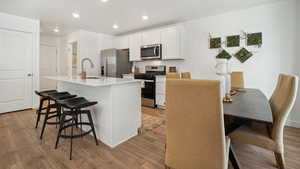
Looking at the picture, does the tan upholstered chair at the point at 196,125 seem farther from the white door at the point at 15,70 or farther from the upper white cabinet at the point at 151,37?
the white door at the point at 15,70

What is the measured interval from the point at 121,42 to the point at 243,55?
381 centimetres

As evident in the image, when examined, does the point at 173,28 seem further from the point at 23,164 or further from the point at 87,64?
the point at 23,164

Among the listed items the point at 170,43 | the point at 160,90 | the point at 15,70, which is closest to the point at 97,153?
the point at 160,90

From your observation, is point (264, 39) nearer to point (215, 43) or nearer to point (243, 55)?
point (243, 55)

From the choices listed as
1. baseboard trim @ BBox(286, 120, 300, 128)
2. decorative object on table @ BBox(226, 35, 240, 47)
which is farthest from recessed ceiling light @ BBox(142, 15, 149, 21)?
baseboard trim @ BBox(286, 120, 300, 128)

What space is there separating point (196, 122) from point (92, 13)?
3501mm

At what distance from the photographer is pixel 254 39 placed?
9.75 ft

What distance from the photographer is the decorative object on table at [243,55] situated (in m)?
3.06

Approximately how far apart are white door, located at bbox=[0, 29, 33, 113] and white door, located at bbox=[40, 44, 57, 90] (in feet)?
7.02

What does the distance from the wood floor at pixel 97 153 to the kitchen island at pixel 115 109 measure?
15cm

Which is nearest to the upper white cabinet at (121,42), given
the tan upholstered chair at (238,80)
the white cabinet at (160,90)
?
the white cabinet at (160,90)

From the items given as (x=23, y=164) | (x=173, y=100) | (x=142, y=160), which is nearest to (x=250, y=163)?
(x=142, y=160)

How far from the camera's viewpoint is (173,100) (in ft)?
3.43

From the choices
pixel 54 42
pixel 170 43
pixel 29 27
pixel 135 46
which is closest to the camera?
pixel 29 27
